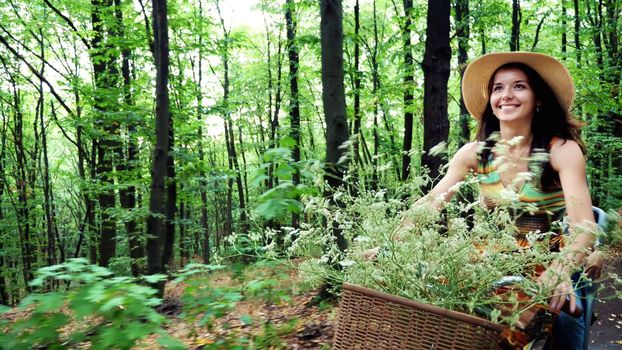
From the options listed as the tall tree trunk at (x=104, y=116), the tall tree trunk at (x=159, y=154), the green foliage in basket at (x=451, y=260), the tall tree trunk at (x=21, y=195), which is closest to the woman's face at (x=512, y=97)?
the green foliage in basket at (x=451, y=260)

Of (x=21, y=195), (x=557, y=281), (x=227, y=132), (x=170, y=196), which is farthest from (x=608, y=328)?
(x=227, y=132)

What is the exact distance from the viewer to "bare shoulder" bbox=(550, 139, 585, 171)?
173 centimetres

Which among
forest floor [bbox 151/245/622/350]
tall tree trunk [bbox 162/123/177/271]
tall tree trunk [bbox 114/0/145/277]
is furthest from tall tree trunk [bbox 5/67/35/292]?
forest floor [bbox 151/245/622/350]

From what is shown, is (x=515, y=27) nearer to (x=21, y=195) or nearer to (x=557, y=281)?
(x=557, y=281)

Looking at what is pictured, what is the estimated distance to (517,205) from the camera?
109 cm

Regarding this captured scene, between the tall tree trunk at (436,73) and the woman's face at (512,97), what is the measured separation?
3217 millimetres

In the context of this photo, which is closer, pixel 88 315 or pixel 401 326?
pixel 401 326

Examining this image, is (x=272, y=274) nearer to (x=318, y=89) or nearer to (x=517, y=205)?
(x=517, y=205)

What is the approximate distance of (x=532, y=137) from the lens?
2.02 meters

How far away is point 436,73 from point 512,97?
3.53 metres

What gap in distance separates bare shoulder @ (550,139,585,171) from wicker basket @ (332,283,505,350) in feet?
3.49

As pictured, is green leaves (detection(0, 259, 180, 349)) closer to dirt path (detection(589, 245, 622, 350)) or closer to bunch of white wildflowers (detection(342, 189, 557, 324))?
bunch of white wildflowers (detection(342, 189, 557, 324))

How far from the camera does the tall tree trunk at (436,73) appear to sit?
5.32 metres

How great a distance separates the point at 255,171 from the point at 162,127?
9.33ft
